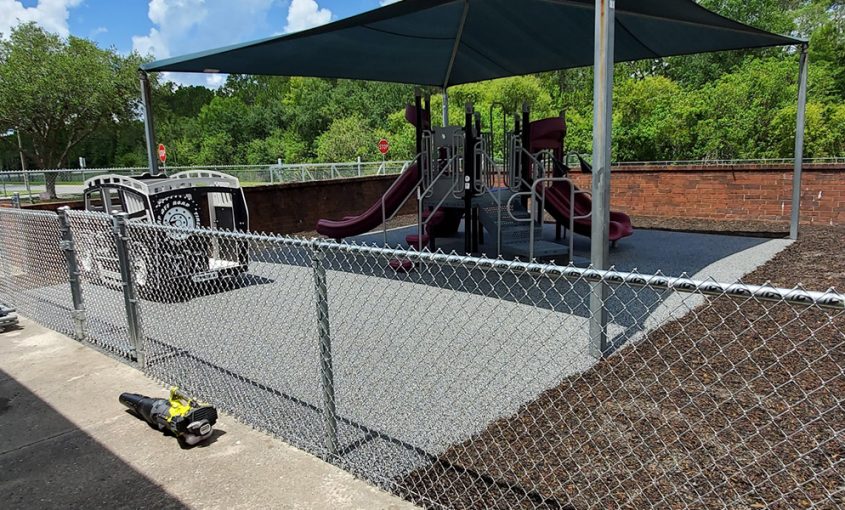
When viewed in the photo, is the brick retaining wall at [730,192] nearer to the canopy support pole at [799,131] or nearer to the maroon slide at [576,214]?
the canopy support pole at [799,131]

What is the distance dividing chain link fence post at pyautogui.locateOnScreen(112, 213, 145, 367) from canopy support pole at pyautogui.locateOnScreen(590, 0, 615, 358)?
3.52 metres

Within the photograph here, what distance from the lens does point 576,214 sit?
9039mm

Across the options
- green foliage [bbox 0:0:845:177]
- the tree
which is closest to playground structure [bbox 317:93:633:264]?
green foliage [bbox 0:0:845:177]

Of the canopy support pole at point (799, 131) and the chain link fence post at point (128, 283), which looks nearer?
the chain link fence post at point (128, 283)

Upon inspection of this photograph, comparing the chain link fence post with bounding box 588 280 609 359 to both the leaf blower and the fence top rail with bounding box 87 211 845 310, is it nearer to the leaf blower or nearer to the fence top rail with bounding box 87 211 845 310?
the fence top rail with bounding box 87 211 845 310

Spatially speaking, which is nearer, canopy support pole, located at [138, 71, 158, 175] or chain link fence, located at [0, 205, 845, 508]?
chain link fence, located at [0, 205, 845, 508]

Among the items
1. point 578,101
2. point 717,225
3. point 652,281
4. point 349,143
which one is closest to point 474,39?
point 717,225

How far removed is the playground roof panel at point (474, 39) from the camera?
6.87 meters

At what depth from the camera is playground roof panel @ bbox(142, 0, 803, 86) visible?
22.5 ft

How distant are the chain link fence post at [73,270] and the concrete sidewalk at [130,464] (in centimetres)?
94

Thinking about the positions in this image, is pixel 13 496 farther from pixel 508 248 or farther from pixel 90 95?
pixel 90 95

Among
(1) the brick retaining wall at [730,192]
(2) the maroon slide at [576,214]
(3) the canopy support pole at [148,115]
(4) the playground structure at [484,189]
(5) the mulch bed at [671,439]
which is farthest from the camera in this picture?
(1) the brick retaining wall at [730,192]

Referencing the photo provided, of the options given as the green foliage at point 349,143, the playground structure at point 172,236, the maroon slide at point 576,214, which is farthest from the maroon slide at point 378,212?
the green foliage at point 349,143

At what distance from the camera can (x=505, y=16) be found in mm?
7777
